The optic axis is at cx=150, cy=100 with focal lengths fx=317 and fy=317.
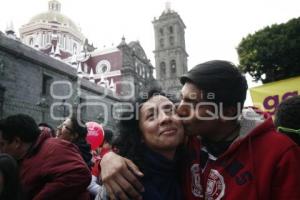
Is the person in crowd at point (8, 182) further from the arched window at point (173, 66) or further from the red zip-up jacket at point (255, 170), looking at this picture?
the arched window at point (173, 66)

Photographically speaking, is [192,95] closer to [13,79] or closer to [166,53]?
[13,79]

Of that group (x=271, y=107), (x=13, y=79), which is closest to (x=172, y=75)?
(x=13, y=79)

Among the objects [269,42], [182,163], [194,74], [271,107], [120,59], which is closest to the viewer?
[194,74]

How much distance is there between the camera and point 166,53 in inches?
2013

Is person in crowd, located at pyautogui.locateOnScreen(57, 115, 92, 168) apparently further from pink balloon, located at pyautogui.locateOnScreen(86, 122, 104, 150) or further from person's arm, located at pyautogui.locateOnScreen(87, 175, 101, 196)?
pink balloon, located at pyautogui.locateOnScreen(86, 122, 104, 150)

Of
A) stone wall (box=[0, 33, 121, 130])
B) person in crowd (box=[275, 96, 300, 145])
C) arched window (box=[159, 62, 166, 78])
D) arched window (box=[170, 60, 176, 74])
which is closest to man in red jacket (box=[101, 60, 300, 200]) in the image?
person in crowd (box=[275, 96, 300, 145])

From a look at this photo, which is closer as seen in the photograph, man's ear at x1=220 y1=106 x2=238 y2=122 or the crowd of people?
the crowd of people

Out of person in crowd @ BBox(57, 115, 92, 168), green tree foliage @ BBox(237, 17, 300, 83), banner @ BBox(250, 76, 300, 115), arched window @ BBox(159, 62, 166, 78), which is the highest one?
arched window @ BBox(159, 62, 166, 78)

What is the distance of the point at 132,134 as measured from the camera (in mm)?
2289

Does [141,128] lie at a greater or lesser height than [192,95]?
lesser

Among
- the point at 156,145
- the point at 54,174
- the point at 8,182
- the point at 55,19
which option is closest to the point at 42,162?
the point at 54,174

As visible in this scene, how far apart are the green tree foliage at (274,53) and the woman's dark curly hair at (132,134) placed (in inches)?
385

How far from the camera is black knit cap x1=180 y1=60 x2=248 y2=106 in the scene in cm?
189

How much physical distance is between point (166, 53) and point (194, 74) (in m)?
49.8
